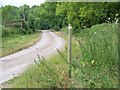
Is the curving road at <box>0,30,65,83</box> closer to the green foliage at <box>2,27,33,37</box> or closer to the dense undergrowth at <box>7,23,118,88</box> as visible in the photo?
the dense undergrowth at <box>7,23,118,88</box>

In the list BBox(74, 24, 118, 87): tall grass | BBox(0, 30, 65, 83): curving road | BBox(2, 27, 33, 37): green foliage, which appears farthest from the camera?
BBox(2, 27, 33, 37): green foliage

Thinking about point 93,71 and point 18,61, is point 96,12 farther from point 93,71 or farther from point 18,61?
point 93,71

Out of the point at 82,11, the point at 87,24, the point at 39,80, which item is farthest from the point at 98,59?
the point at 87,24

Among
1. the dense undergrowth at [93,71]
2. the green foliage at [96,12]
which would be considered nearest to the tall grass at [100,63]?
the dense undergrowth at [93,71]

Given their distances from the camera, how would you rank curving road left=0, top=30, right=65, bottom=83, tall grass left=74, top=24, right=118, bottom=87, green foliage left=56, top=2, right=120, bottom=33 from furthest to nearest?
green foliage left=56, top=2, right=120, bottom=33, curving road left=0, top=30, right=65, bottom=83, tall grass left=74, top=24, right=118, bottom=87

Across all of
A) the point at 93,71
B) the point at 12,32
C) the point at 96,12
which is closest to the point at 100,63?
the point at 93,71

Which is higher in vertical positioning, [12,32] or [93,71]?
[93,71]

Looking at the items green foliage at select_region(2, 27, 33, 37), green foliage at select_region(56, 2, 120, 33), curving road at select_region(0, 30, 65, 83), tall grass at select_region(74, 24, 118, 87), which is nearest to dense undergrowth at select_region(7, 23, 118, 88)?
tall grass at select_region(74, 24, 118, 87)

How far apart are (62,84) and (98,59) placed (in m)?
0.77

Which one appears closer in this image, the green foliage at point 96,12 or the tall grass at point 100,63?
the tall grass at point 100,63

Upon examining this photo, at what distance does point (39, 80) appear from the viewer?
596 centimetres

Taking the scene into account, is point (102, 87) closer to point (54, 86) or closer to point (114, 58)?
point (114, 58)

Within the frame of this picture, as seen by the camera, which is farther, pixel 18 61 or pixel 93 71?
pixel 18 61

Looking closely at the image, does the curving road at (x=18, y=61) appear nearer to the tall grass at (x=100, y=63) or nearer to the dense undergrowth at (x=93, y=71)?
the dense undergrowth at (x=93, y=71)
